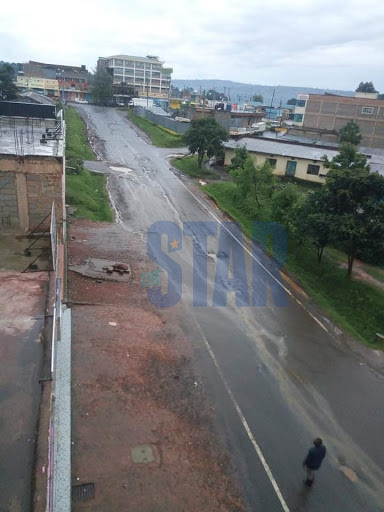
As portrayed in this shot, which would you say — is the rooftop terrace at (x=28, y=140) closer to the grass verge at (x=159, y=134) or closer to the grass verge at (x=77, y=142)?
the grass verge at (x=77, y=142)

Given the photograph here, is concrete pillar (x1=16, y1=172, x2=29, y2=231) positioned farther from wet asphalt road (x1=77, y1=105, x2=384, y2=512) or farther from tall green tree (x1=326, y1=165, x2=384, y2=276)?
tall green tree (x1=326, y1=165, x2=384, y2=276)

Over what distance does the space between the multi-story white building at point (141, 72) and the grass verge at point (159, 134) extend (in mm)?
60756

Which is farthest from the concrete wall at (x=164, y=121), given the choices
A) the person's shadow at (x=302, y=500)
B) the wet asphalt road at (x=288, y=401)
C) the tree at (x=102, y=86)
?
the person's shadow at (x=302, y=500)

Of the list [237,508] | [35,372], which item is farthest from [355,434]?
[35,372]

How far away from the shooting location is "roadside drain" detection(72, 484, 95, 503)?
7.21 m

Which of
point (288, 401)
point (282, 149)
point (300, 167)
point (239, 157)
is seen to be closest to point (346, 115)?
point (282, 149)

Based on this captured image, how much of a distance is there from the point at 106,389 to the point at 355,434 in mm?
6420

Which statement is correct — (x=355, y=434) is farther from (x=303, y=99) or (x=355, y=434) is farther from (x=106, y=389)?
(x=303, y=99)

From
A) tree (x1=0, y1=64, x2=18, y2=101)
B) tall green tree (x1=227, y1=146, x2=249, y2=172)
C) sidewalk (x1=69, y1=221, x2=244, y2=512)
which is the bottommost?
sidewalk (x1=69, y1=221, x2=244, y2=512)

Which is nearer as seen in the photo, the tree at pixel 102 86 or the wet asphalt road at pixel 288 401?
the wet asphalt road at pixel 288 401

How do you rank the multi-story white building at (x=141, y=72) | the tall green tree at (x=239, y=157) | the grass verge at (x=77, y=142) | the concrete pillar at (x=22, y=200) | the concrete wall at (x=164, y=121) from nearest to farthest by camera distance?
the concrete pillar at (x=22, y=200) → the tall green tree at (x=239, y=157) → the grass verge at (x=77, y=142) → the concrete wall at (x=164, y=121) → the multi-story white building at (x=141, y=72)

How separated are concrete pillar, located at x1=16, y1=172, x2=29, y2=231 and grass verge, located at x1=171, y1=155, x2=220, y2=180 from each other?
23.8m

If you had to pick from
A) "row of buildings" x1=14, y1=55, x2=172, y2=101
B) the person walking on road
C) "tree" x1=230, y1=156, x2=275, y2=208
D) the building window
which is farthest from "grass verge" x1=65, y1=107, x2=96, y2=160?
"row of buildings" x1=14, y1=55, x2=172, y2=101

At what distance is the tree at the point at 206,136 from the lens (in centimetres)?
3744
